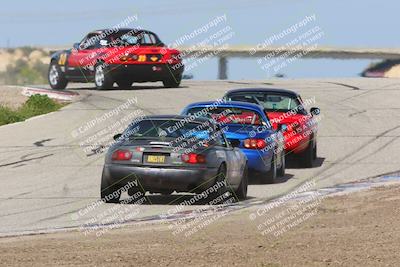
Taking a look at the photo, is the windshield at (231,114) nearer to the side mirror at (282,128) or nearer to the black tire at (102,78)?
the side mirror at (282,128)

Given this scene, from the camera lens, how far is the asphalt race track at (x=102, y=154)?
16.0m

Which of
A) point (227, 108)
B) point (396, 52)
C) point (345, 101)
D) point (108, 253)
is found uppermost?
point (108, 253)

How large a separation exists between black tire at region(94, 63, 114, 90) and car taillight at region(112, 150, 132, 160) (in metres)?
17.8

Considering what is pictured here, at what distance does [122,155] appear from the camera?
15711mm

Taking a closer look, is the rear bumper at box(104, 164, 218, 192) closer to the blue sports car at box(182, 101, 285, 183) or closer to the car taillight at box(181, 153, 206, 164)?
the car taillight at box(181, 153, 206, 164)

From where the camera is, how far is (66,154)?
22.8 meters

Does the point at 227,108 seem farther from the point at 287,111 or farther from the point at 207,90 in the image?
the point at 207,90

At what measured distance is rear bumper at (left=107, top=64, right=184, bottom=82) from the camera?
33312 millimetres

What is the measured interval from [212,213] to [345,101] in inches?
779

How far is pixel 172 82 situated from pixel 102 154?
43.7 ft

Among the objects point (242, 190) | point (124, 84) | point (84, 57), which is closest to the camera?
point (242, 190)

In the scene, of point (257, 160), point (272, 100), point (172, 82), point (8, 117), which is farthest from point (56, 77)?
point (257, 160)

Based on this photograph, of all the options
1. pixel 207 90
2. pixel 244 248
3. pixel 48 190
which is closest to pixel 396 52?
pixel 207 90

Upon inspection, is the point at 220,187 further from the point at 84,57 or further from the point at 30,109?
the point at 84,57
